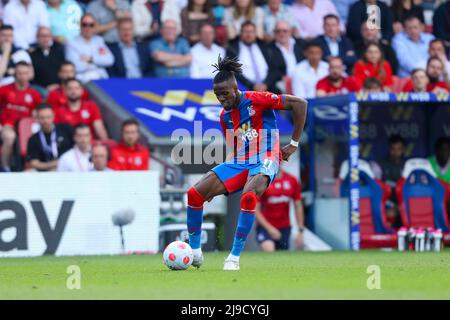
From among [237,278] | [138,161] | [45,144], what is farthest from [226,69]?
[45,144]

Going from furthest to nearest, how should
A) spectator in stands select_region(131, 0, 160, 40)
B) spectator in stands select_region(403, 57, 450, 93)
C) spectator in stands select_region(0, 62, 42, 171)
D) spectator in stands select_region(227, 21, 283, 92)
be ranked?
spectator in stands select_region(131, 0, 160, 40)
spectator in stands select_region(403, 57, 450, 93)
spectator in stands select_region(227, 21, 283, 92)
spectator in stands select_region(0, 62, 42, 171)

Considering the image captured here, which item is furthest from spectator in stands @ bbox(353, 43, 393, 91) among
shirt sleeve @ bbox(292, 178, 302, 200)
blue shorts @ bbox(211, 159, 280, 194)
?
blue shorts @ bbox(211, 159, 280, 194)

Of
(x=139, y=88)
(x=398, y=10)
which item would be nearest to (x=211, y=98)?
(x=139, y=88)

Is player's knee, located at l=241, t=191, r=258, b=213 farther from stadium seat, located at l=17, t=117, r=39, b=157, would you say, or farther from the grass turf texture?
stadium seat, located at l=17, t=117, r=39, b=157

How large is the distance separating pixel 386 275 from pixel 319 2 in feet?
41.1

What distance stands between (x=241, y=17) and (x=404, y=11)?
3982mm

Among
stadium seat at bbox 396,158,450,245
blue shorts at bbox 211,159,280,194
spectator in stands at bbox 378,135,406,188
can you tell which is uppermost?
blue shorts at bbox 211,159,280,194

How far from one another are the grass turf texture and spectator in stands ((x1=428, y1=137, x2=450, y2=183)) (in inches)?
209

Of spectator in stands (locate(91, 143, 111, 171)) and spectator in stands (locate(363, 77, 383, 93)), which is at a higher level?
spectator in stands (locate(363, 77, 383, 93))

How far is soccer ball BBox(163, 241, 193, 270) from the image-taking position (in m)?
13.0

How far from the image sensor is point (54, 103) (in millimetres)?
20281

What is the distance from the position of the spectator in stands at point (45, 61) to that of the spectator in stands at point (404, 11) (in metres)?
7.69

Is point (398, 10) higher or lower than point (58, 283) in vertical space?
higher
